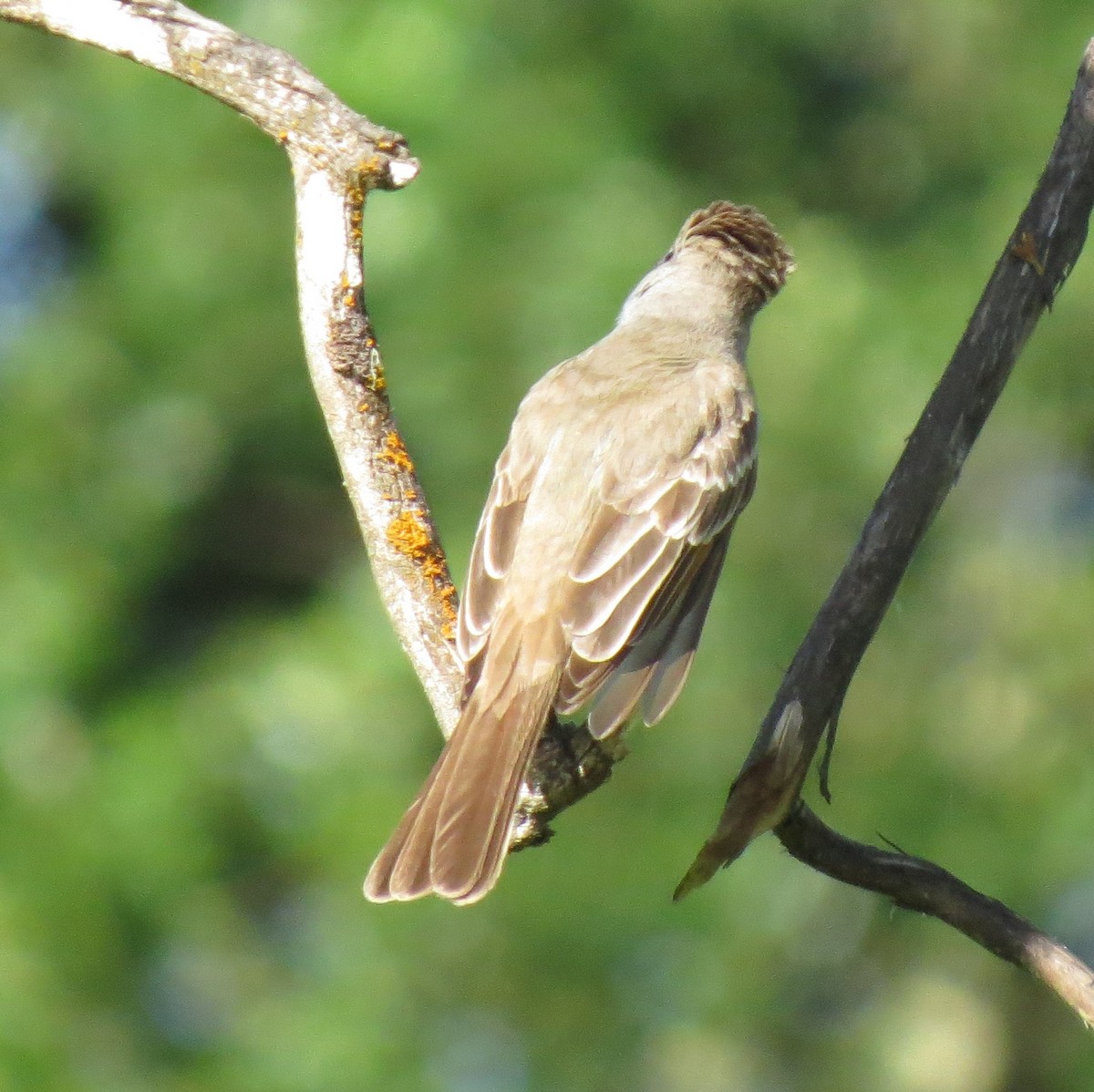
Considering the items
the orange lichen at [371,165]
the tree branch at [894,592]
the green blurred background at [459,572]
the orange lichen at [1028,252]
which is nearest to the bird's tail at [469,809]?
Answer: the tree branch at [894,592]

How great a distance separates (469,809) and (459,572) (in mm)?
3049

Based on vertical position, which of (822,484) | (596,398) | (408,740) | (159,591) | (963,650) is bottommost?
(159,591)

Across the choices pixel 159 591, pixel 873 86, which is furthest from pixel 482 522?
pixel 873 86

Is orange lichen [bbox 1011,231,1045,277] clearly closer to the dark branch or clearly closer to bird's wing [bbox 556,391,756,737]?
the dark branch

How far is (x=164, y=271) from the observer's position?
8.23 metres

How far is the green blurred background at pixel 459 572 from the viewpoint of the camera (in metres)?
6.99

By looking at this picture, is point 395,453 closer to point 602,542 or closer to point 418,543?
point 418,543

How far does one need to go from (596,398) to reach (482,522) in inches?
17.7

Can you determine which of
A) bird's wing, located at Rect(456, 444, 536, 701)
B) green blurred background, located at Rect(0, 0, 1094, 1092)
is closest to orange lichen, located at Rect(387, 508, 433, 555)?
bird's wing, located at Rect(456, 444, 536, 701)

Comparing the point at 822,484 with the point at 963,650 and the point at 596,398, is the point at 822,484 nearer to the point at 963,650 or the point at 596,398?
the point at 963,650

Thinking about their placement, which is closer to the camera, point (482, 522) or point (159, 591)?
point (482, 522)

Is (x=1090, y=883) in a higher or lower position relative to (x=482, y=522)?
lower

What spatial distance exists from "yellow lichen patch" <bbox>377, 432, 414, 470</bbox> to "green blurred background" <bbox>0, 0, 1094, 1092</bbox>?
348 centimetres

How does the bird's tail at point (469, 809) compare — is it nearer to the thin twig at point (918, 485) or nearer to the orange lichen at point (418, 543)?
the orange lichen at point (418, 543)
